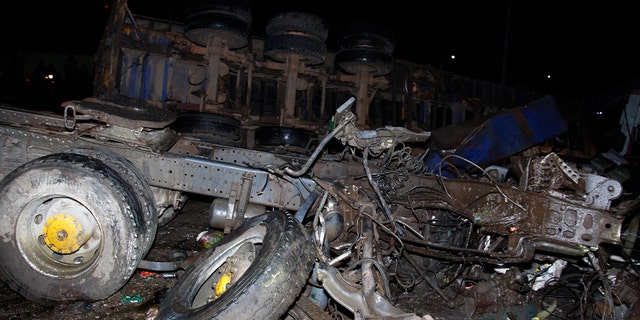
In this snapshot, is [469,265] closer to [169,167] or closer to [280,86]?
[169,167]

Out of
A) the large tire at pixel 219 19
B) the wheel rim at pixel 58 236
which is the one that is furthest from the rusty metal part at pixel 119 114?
the large tire at pixel 219 19

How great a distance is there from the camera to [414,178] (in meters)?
3.21

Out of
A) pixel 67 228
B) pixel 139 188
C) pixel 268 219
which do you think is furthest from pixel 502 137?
pixel 67 228

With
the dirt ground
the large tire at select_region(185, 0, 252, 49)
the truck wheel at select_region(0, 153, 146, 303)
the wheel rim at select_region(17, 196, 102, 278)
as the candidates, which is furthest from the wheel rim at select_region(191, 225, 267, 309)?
the large tire at select_region(185, 0, 252, 49)

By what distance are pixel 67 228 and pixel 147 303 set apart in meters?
0.81

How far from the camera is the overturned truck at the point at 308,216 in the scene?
2221mm

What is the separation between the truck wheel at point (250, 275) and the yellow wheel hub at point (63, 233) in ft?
2.71

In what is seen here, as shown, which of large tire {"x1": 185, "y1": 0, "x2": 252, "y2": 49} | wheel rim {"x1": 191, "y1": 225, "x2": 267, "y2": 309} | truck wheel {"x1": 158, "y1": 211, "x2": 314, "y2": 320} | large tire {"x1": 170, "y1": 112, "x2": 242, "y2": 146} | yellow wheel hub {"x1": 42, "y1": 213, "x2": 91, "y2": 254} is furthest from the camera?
large tire {"x1": 185, "y1": 0, "x2": 252, "y2": 49}

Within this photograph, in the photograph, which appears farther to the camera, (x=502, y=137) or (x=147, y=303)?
(x=502, y=137)

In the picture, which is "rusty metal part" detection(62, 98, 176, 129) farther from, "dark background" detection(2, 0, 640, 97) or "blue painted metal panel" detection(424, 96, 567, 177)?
"dark background" detection(2, 0, 640, 97)

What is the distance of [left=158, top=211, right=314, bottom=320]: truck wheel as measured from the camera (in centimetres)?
191

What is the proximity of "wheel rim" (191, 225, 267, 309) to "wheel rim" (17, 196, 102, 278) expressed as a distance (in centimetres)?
→ 81

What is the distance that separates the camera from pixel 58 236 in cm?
252

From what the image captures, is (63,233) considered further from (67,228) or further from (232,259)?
(232,259)
